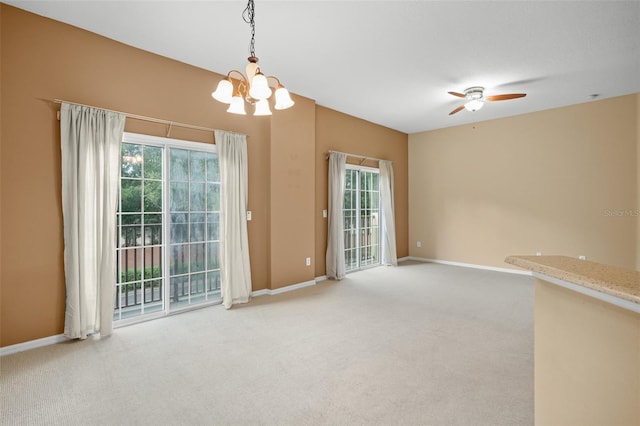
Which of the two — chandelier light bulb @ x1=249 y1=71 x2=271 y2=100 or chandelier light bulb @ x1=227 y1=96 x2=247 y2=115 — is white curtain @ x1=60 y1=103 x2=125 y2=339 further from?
chandelier light bulb @ x1=249 y1=71 x2=271 y2=100

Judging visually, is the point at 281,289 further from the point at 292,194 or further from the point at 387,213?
the point at 387,213

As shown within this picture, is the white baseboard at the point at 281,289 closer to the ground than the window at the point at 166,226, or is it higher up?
closer to the ground

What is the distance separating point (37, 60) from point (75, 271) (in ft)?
6.63

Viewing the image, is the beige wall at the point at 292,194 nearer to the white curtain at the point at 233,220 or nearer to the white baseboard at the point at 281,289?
the white baseboard at the point at 281,289

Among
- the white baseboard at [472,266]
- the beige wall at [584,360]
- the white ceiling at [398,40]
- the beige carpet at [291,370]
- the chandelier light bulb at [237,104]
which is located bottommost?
the beige carpet at [291,370]

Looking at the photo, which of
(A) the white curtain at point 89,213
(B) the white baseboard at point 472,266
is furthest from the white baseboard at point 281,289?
(B) the white baseboard at point 472,266

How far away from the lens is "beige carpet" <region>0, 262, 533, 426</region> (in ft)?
6.65

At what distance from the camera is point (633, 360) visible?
955 millimetres

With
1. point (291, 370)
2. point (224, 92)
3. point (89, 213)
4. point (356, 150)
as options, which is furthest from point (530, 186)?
point (89, 213)

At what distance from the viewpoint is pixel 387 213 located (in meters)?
6.79

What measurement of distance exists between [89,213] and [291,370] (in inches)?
98.7

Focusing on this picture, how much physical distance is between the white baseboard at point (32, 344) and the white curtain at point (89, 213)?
123mm

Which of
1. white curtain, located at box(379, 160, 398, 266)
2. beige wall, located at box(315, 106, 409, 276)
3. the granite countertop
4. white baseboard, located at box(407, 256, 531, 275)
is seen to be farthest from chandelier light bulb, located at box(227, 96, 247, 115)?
white baseboard, located at box(407, 256, 531, 275)

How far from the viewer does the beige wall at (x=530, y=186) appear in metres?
5.08
